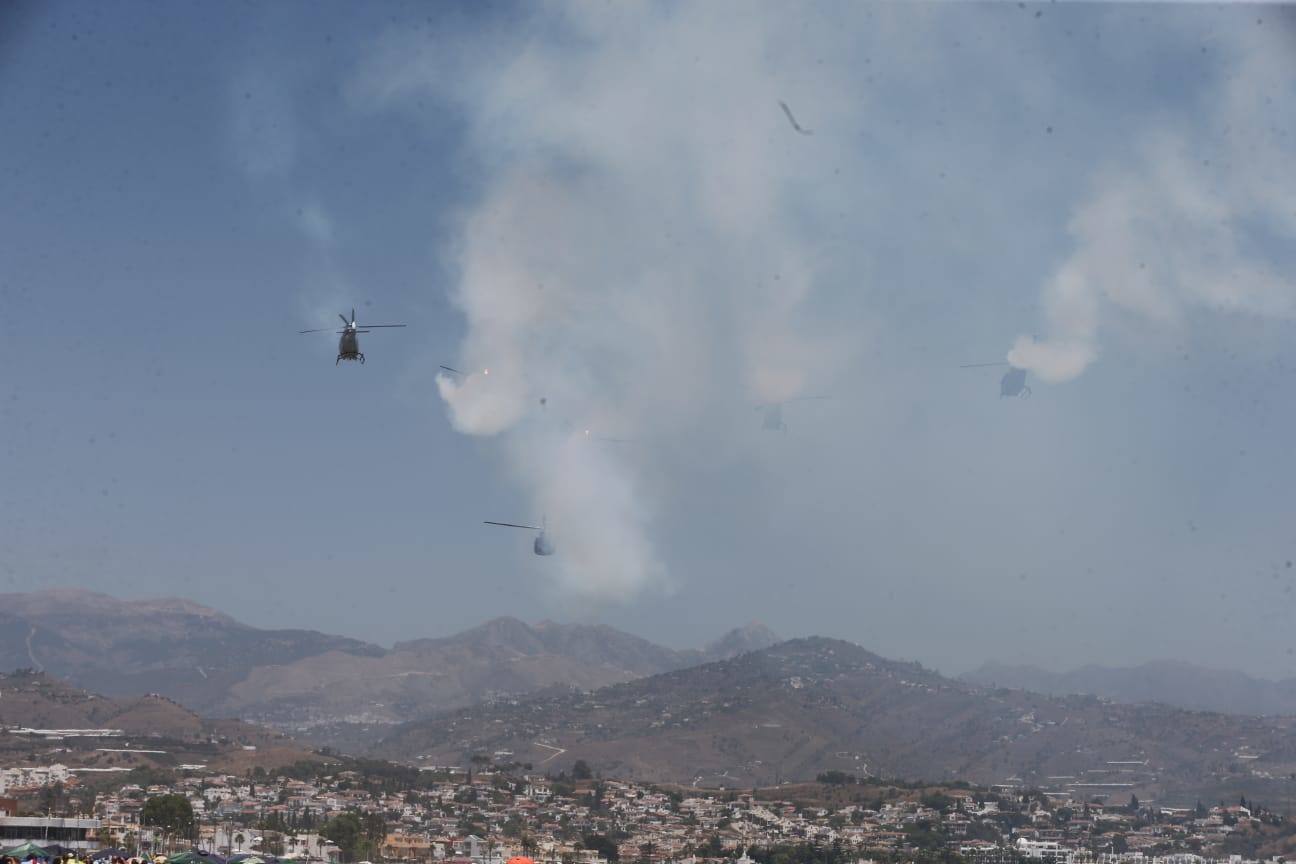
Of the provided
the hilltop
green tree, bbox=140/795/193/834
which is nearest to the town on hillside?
green tree, bbox=140/795/193/834

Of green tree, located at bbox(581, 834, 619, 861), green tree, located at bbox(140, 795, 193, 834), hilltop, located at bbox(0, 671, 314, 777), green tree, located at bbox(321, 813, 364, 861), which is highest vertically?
hilltop, located at bbox(0, 671, 314, 777)

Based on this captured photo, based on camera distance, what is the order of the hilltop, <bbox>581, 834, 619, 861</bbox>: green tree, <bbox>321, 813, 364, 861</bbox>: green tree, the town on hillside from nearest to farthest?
1. <bbox>321, 813, 364, 861</bbox>: green tree
2. the town on hillside
3. <bbox>581, 834, 619, 861</bbox>: green tree
4. the hilltop

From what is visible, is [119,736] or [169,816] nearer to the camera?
[169,816]

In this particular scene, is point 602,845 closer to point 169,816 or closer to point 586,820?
point 586,820

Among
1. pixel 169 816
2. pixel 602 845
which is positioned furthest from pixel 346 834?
pixel 602 845

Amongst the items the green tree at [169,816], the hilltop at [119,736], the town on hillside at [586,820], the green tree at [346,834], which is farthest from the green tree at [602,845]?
the hilltop at [119,736]

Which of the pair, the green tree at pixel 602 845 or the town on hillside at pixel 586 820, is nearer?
the town on hillside at pixel 586 820

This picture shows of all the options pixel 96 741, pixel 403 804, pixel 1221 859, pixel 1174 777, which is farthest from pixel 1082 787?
pixel 96 741

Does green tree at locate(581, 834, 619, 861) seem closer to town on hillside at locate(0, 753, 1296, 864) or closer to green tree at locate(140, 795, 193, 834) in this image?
town on hillside at locate(0, 753, 1296, 864)

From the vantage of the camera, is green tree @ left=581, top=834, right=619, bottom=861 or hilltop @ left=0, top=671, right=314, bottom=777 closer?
green tree @ left=581, top=834, right=619, bottom=861

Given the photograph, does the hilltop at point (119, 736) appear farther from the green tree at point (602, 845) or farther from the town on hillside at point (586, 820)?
the green tree at point (602, 845)

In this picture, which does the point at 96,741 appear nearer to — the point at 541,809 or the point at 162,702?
the point at 162,702
